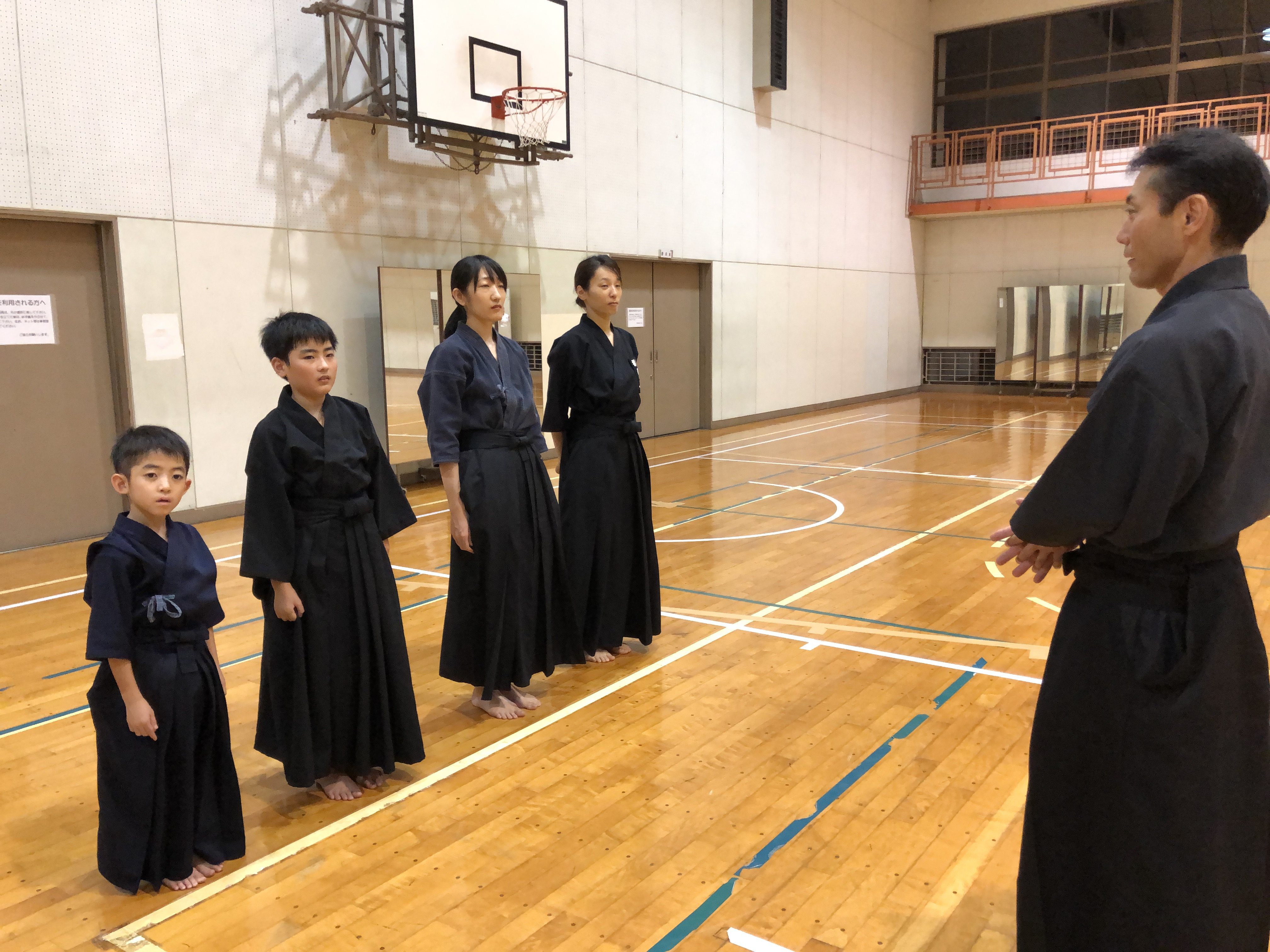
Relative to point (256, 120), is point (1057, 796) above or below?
below

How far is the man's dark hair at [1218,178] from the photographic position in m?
1.68

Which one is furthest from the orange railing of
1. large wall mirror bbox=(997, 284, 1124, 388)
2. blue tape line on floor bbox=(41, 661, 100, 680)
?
blue tape line on floor bbox=(41, 661, 100, 680)

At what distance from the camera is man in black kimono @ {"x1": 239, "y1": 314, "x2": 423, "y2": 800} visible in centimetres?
296

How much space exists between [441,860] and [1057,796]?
1768 mm

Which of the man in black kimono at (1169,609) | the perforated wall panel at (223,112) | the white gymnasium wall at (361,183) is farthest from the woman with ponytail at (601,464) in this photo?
the perforated wall panel at (223,112)

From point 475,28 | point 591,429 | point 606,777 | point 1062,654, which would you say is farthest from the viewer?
point 475,28

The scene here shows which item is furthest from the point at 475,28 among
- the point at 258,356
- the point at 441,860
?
the point at 441,860

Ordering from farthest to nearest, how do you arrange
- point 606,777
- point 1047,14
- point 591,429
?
point 1047,14, point 591,429, point 606,777

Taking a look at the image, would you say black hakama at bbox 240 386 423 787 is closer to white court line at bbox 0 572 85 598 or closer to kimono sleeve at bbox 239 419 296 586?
kimono sleeve at bbox 239 419 296 586

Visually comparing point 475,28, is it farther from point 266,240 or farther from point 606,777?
point 606,777

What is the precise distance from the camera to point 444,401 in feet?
11.9

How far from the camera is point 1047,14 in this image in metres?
17.7

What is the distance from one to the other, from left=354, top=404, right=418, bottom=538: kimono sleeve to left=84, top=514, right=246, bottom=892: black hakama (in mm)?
618

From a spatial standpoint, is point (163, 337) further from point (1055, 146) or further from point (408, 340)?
point (1055, 146)
